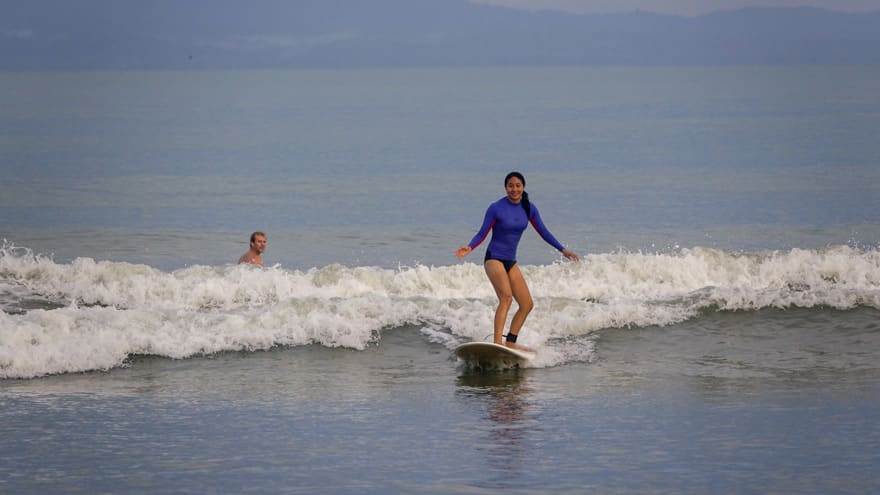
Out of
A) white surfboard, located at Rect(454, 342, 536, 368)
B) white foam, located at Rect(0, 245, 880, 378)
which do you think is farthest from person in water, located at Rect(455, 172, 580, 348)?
white foam, located at Rect(0, 245, 880, 378)

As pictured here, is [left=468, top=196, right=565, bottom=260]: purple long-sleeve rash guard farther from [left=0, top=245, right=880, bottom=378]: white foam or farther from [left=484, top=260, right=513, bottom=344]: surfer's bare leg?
[left=0, top=245, right=880, bottom=378]: white foam

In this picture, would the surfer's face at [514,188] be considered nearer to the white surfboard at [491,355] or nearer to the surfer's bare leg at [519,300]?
the surfer's bare leg at [519,300]

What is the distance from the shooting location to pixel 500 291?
14.1 meters

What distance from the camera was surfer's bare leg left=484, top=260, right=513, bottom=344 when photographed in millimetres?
14031

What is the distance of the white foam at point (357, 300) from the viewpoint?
48.8 feet

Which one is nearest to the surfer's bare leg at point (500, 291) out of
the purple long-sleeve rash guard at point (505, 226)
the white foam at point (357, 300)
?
the purple long-sleeve rash guard at point (505, 226)

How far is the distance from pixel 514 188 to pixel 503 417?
298 cm

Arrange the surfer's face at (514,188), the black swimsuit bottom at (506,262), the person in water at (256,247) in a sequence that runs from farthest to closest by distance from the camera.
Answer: the person in water at (256,247)
the black swimsuit bottom at (506,262)
the surfer's face at (514,188)

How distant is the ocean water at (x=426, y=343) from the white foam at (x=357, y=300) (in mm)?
46

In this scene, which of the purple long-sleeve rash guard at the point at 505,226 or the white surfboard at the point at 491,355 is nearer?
the white surfboard at the point at 491,355

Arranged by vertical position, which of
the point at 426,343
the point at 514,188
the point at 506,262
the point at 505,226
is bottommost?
the point at 426,343

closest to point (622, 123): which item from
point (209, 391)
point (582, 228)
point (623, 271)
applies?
point (582, 228)

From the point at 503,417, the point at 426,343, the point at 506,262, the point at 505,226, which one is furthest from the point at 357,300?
the point at 503,417

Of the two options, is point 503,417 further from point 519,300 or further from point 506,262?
point 506,262
